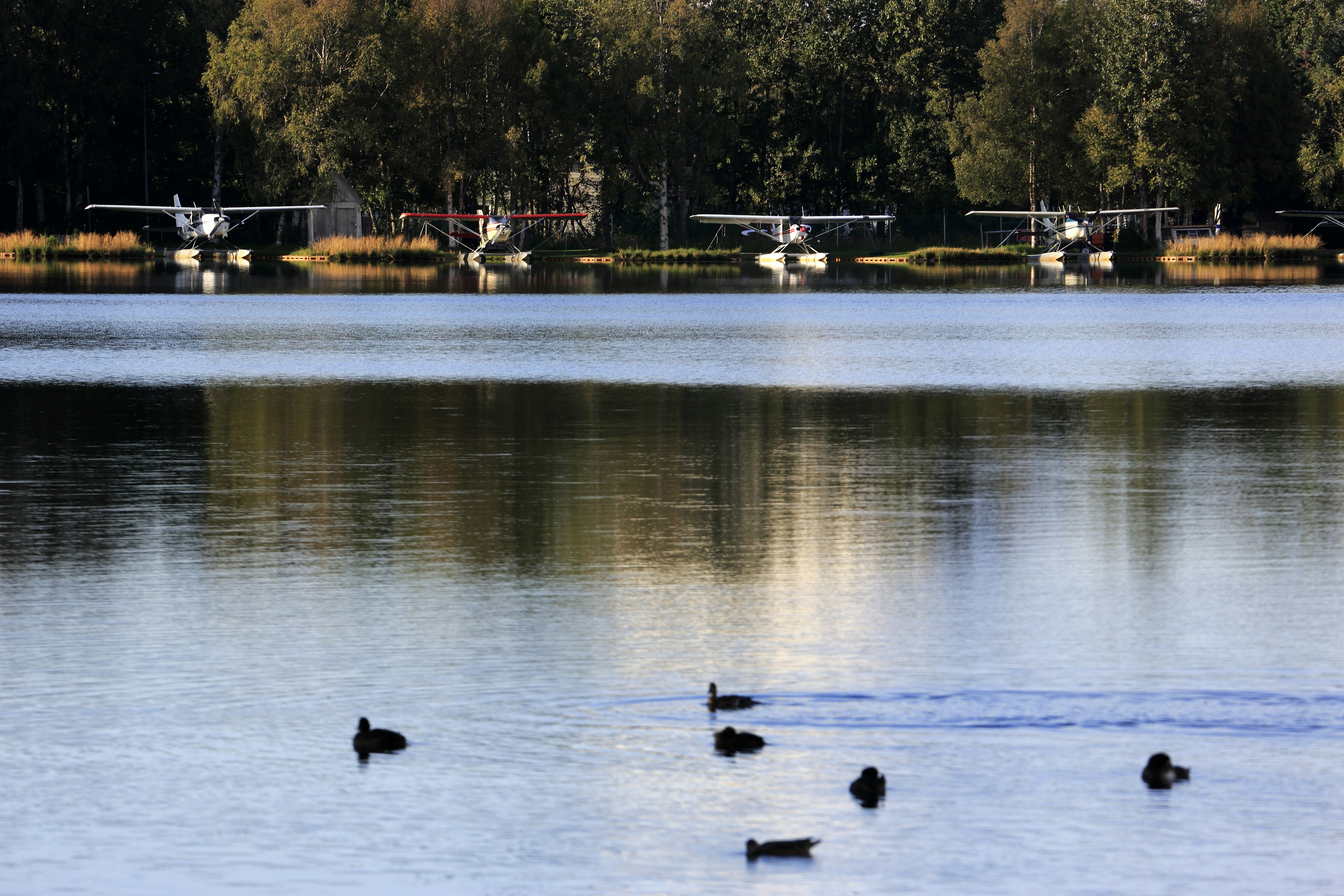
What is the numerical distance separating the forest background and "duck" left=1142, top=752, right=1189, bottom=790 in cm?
8935

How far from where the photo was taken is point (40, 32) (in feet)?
323

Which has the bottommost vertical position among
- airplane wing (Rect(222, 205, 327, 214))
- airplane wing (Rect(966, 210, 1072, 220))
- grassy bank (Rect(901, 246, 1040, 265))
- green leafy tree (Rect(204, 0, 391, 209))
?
grassy bank (Rect(901, 246, 1040, 265))

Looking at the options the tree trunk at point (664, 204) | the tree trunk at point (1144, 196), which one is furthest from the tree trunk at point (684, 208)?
the tree trunk at point (1144, 196)

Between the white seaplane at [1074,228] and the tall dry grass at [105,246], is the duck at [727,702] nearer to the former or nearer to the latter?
the white seaplane at [1074,228]

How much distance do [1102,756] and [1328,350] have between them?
28247 millimetres

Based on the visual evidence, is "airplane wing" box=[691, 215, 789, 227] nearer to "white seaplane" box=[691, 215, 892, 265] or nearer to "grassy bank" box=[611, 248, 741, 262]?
"white seaplane" box=[691, 215, 892, 265]

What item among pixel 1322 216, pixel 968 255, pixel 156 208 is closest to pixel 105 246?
pixel 156 208

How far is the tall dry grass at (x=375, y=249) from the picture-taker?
95438mm

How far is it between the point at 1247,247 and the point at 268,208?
178 ft

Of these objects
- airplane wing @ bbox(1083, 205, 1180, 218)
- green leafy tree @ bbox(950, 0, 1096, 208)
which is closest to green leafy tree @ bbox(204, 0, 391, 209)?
green leafy tree @ bbox(950, 0, 1096, 208)

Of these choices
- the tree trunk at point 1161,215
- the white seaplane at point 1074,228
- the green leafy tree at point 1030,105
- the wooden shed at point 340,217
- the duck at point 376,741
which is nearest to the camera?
the duck at point 376,741

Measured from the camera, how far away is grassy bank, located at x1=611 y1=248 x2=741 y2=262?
101 metres

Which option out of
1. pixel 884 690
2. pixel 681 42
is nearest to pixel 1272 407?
pixel 884 690

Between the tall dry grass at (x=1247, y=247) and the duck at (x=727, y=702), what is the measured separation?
93.0 metres
